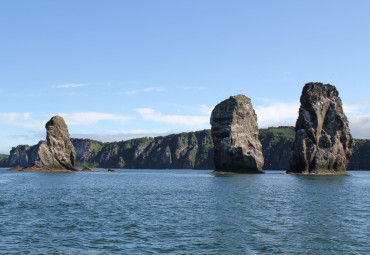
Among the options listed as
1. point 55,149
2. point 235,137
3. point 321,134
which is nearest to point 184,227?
point 235,137

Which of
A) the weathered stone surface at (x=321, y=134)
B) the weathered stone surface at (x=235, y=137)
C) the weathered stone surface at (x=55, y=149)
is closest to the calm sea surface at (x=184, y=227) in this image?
the weathered stone surface at (x=321, y=134)

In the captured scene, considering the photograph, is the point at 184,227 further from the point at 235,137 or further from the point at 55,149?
the point at 55,149

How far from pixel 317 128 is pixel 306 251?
11156cm

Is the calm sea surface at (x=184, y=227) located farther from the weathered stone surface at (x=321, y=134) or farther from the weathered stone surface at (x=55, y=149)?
the weathered stone surface at (x=55, y=149)

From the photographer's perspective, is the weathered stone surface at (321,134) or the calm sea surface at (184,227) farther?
the weathered stone surface at (321,134)

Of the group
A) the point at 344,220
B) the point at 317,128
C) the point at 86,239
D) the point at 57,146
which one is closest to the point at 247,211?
the point at 344,220

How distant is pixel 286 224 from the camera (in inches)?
1212

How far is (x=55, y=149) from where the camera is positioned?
471ft

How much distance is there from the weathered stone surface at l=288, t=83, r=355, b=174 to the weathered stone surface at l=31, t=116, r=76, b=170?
86.8 metres

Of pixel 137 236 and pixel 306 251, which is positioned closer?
pixel 306 251

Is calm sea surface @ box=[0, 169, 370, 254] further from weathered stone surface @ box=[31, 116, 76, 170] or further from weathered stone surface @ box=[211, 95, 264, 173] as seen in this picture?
weathered stone surface @ box=[31, 116, 76, 170]

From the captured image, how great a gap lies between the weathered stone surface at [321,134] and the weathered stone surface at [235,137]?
1490 centimetres

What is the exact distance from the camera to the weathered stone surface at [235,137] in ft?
439

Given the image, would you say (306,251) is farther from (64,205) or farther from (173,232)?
(64,205)
